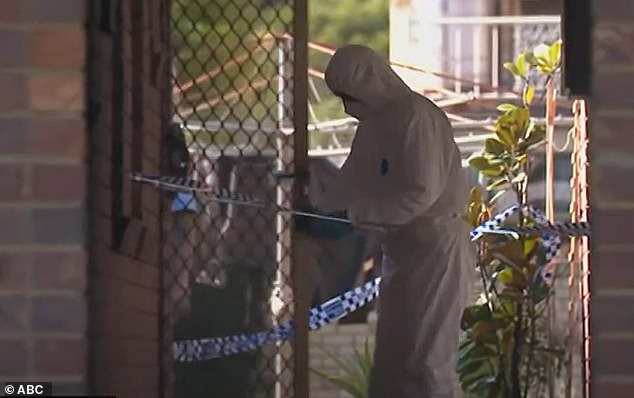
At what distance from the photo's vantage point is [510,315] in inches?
244

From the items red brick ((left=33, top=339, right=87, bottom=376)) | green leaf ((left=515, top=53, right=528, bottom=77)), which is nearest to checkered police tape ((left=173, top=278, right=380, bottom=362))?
green leaf ((left=515, top=53, right=528, bottom=77))

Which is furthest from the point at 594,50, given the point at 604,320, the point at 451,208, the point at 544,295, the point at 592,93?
the point at 544,295

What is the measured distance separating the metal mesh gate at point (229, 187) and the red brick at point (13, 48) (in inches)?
93.5

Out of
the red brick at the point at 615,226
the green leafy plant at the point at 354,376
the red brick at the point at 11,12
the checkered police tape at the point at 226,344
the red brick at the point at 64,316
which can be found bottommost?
the green leafy plant at the point at 354,376

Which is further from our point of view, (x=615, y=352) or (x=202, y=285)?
(x=202, y=285)

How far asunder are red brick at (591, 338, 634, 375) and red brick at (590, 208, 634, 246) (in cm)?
16

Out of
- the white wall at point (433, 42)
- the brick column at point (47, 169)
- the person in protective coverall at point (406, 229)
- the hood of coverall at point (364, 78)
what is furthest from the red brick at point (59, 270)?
the white wall at point (433, 42)

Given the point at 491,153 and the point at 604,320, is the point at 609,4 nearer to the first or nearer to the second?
the point at 604,320

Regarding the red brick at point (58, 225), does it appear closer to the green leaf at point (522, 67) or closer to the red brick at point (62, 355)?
the red brick at point (62, 355)

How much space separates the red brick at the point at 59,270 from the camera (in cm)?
209

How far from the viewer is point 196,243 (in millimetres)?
5215

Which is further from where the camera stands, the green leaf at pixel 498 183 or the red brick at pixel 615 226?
the green leaf at pixel 498 183

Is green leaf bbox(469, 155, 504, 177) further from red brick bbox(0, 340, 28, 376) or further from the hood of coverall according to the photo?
red brick bbox(0, 340, 28, 376)

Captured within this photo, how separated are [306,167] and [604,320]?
1904 mm
